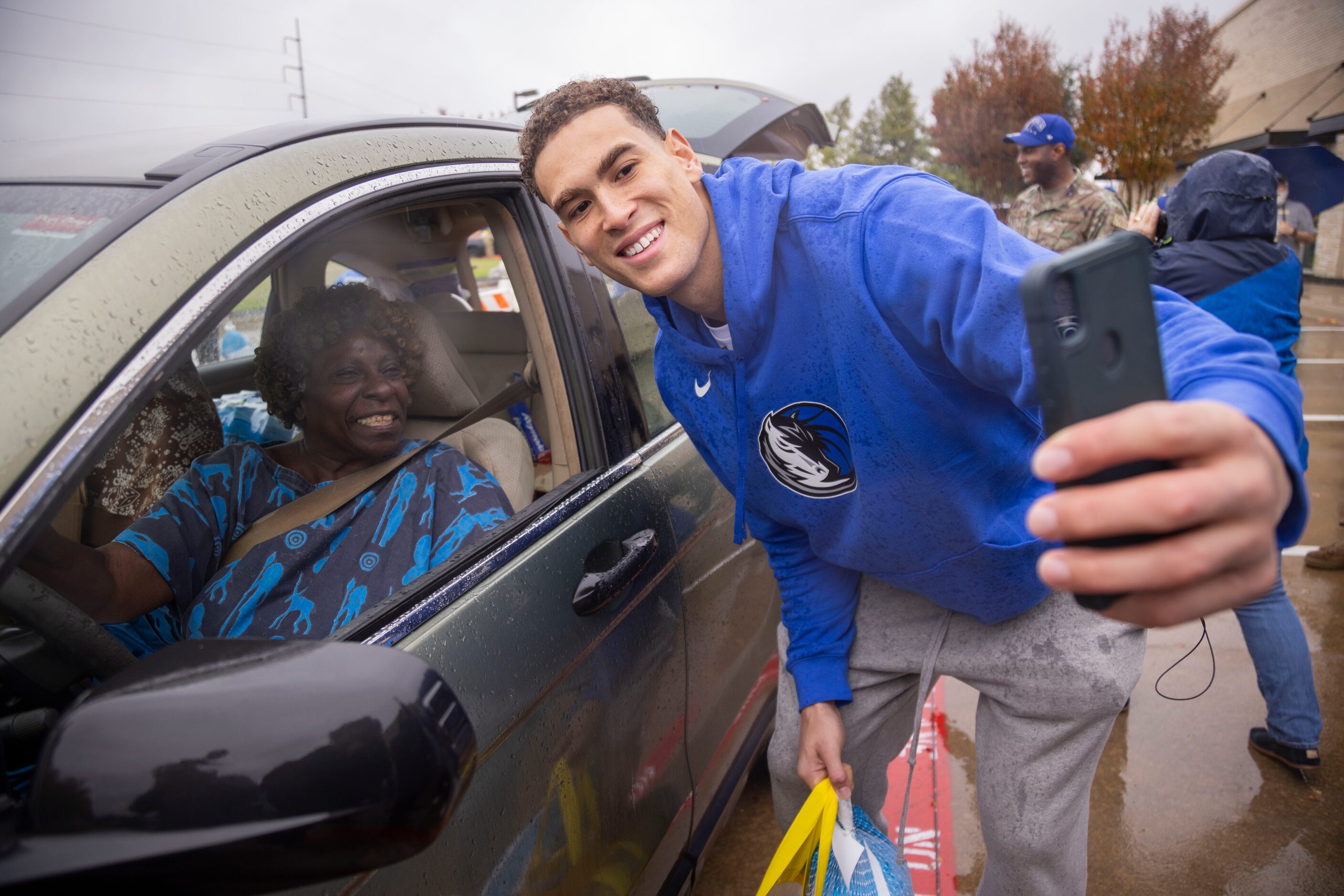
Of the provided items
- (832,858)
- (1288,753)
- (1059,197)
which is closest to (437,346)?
(832,858)

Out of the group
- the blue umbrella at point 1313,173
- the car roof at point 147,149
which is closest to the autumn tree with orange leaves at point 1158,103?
the blue umbrella at point 1313,173

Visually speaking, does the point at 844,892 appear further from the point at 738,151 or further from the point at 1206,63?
the point at 1206,63

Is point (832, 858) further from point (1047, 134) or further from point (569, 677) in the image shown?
point (1047, 134)

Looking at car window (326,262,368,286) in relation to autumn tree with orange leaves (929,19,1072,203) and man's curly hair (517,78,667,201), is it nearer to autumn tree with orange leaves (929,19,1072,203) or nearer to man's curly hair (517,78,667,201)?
man's curly hair (517,78,667,201)

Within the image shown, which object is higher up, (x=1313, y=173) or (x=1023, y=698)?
(x=1313, y=173)

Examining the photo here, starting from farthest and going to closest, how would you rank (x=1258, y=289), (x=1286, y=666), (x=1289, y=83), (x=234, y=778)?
(x=1289, y=83), (x=1258, y=289), (x=1286, y=666), (x=234, y=778)

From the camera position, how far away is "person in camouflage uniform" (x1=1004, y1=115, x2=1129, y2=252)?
4.68 m

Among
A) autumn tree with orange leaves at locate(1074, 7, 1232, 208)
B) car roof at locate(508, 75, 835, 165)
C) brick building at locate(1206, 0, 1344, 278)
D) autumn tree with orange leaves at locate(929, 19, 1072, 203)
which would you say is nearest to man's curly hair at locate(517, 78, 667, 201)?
car roof at locate(508, 75, 835, 165)

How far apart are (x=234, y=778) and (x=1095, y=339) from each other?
0.81m

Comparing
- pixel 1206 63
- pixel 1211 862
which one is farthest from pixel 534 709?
pixel 1206 63

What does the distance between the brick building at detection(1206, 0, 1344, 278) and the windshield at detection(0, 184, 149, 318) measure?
17428 mm

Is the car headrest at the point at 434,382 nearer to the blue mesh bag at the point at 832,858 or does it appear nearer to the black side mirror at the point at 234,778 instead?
the blue mesh bag at the point at 832,858

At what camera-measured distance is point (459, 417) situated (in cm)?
221

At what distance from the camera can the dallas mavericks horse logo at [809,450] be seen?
138 cm
